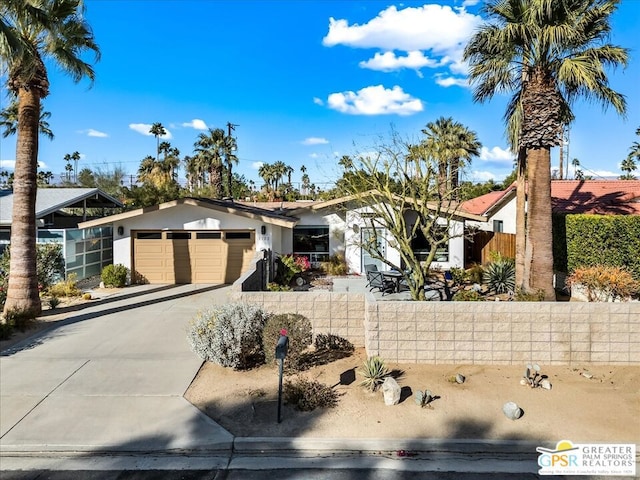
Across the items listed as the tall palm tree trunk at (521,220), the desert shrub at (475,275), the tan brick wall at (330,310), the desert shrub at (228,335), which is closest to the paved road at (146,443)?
the desert shrub at (228,335)

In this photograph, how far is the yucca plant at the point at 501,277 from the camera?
1426 cm

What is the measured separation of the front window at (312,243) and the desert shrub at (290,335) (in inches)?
447

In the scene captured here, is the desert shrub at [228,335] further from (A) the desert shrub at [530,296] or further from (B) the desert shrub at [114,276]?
(B) the desert shrub at [114,276]

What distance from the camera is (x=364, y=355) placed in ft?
28.2

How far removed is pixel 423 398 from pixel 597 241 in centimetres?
1037

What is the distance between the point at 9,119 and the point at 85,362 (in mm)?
26216

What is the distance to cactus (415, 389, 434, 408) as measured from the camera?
258 inches

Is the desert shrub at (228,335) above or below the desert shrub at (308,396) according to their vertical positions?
above

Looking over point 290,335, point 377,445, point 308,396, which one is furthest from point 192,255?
point 377,445

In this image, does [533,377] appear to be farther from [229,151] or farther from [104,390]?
[229,151]

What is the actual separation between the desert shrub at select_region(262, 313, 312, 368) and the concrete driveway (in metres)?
1.56

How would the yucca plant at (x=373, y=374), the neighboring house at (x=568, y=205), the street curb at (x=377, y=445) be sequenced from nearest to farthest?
the street curb at (x=377, y=445), the yucca plant at (x=373, y=374), the neighboring house at (x=568, y=205)

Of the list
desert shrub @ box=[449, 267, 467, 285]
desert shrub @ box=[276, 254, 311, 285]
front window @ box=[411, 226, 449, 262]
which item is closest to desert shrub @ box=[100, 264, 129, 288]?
desert shrub @ box=[276, 254, 311, 285]

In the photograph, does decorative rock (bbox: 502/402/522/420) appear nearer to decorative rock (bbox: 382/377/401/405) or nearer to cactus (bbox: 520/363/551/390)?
cactus (bbox: 520/363/551/390)
